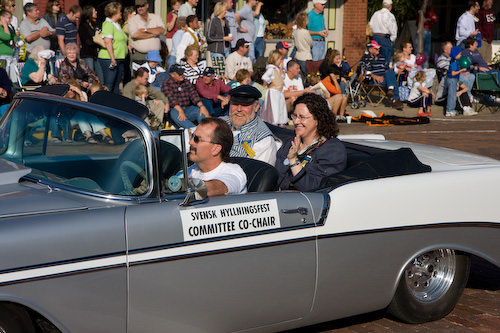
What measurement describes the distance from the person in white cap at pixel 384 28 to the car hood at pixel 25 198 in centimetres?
1512

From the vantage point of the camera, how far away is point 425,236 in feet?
15.8

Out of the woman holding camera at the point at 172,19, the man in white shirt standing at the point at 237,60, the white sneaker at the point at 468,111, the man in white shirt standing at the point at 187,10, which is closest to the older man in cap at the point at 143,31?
the man in white shirt standing at the point at 187,10

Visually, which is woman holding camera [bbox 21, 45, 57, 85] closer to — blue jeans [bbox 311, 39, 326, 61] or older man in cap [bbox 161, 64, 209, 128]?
older man in cap [bbox 161, 64, 209, 128]

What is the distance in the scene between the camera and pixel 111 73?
1344 cm

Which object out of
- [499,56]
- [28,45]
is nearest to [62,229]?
[28,45]

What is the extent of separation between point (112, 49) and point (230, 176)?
Result: 9067mm

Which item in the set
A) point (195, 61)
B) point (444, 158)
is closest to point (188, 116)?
point (195, 61)

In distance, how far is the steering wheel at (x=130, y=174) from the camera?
3.99 m

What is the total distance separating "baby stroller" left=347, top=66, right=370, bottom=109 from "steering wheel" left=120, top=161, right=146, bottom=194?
13.4m

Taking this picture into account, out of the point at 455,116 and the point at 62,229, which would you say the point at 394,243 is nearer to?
Answer: the point at 62,229

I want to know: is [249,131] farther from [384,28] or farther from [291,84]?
[384,28]

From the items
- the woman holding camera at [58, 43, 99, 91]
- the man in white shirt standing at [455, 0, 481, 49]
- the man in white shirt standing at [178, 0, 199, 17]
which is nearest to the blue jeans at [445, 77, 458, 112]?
the man in white shirt standing at [455, 0, 481, 49]

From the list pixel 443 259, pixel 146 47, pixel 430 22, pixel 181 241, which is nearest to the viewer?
pixel 181 241

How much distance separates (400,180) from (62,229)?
7.37 feet
